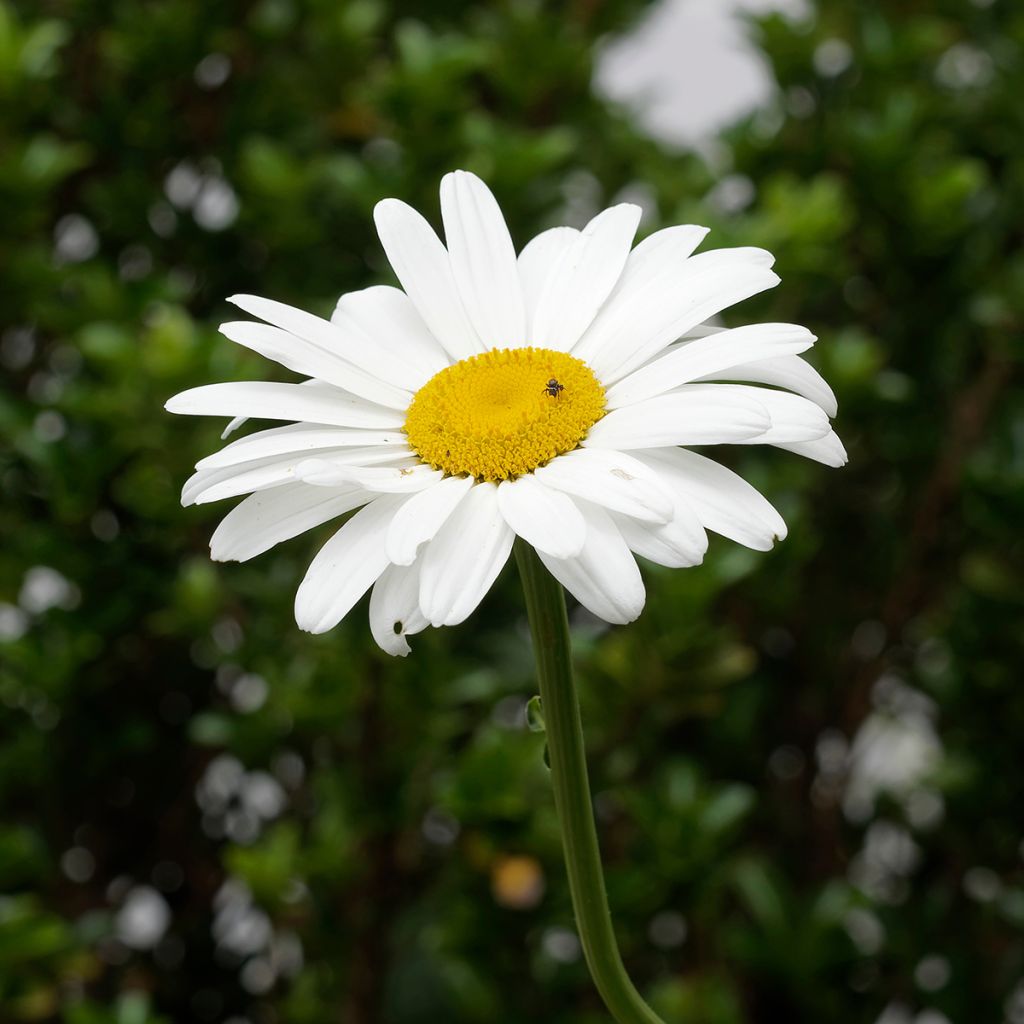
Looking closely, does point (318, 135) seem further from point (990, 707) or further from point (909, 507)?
point (990, 707)

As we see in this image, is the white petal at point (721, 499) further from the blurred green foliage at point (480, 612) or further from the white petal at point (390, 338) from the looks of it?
the blurred green foliage at point (480, 612)

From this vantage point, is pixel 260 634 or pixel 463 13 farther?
pixel 463 13

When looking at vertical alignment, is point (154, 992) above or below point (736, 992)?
below

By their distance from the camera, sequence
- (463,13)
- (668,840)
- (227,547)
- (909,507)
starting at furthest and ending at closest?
(463,13) < (909,507) < (668,840) < (227,547)

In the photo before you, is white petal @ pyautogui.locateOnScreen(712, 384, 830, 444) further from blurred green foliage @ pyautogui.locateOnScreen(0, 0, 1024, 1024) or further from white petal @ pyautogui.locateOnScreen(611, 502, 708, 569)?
blurred green foliage @ pyautogui.locateOnScreen(0, 0, 1024, 1024)

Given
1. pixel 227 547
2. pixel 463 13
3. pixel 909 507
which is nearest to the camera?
pixel 227 547

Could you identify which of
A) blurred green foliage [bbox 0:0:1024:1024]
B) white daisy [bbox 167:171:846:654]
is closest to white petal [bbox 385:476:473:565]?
white daisy [bbox 167:171:846:654]

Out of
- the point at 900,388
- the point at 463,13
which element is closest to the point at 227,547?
the point at 900,388
